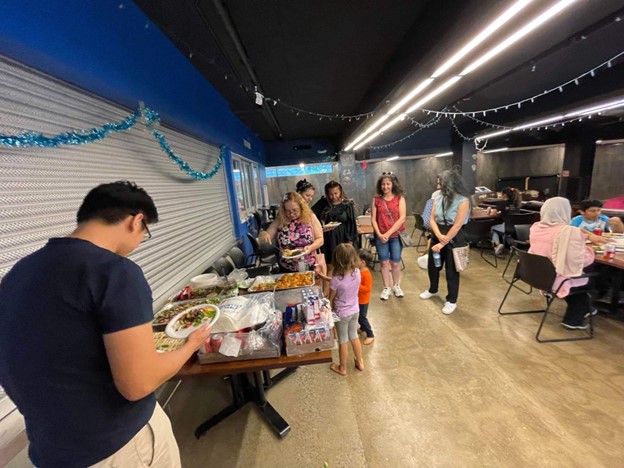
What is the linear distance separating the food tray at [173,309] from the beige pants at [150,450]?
0.67 m

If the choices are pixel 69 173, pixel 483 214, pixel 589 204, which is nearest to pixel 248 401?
pixel 69 173

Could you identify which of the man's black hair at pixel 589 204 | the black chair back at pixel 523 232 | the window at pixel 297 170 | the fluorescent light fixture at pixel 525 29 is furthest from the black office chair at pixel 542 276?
the window at pixel 297 170

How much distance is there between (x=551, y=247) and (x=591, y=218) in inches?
54.0

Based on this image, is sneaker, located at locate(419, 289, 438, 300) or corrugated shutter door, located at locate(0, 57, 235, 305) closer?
corrugated shutter door, located at locate(0, 57, 235, 305)

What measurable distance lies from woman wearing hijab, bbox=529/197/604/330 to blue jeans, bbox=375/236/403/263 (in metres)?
1.45

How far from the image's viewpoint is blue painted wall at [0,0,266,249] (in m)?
1.27

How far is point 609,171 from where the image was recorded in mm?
8016

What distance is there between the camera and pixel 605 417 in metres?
1.77

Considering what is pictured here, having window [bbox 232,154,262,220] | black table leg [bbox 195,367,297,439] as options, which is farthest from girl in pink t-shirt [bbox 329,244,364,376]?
window [bbox 232,154,262,220]

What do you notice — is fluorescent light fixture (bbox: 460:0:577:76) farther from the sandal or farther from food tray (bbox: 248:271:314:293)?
the sandal

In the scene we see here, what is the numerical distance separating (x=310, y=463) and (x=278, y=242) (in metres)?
1.77

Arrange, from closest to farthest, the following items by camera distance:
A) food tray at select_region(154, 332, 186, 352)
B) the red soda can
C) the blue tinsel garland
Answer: the blue tinsel garland
food tray at select_region(154, 332, 186, 352)
the red soda can

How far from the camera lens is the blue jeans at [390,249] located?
339 centimetres

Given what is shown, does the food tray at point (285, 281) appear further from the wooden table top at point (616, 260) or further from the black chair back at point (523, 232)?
the black chair back at point (523, 232)
